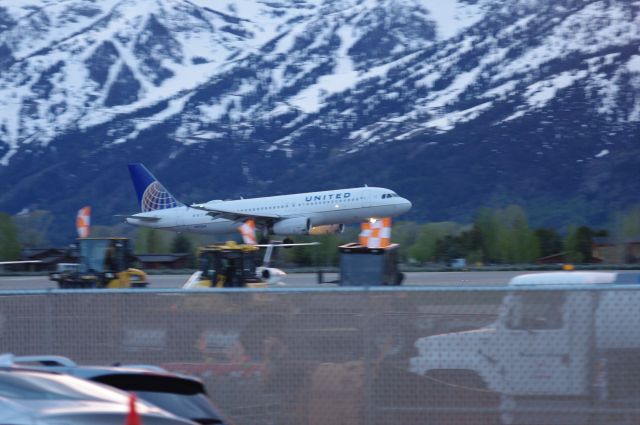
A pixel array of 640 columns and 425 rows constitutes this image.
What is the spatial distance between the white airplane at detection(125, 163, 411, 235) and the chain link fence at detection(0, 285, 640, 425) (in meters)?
36.1

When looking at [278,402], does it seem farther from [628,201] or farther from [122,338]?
[628,201]

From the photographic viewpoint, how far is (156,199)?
53.2m

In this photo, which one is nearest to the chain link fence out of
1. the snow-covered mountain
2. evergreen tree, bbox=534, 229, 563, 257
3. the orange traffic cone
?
the orange traffic cone

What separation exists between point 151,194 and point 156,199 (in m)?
0.48

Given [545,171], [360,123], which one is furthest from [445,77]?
[545,171]

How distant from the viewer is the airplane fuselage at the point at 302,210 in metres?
44.1

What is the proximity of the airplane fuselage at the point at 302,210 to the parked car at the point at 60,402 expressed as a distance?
3879cm

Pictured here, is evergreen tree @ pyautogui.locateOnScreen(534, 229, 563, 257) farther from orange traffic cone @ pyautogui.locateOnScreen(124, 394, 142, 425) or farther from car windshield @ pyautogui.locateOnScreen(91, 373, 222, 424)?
orange traffic cone @ pyautogui.locateOnScreen(124, 394, 142, 425)

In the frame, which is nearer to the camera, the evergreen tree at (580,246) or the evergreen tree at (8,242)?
the evergreen tree at (580,246)

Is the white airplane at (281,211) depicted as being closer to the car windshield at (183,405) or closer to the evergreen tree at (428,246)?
the evergreen tree at (428,246)

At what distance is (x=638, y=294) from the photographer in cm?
726

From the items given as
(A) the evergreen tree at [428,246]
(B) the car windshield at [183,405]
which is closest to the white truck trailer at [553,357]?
(B) the car windshield at [183,405]

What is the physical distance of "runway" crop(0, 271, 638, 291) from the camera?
29.1 m

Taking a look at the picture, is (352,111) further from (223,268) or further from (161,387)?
(161,387)
